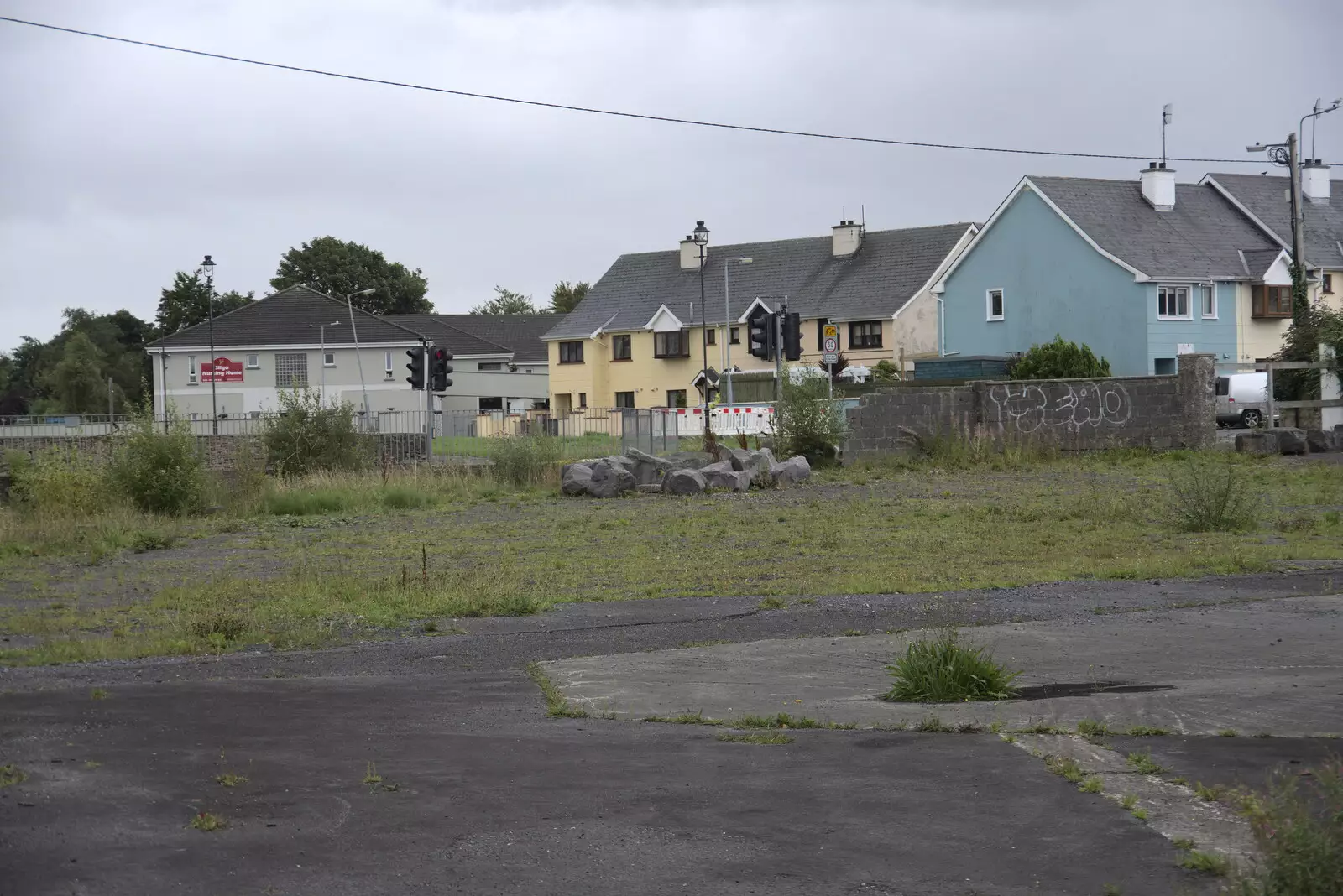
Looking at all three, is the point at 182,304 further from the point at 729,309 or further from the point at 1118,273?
the point at 1118,273

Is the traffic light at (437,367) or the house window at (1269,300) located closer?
the traffic light at (437,367)

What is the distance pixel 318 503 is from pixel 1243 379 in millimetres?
36912

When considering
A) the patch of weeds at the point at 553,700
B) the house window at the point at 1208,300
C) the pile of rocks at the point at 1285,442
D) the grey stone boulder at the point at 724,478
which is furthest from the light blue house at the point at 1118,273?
the patch of weeds at the point at 553,700

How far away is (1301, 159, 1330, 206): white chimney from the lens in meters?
62.4

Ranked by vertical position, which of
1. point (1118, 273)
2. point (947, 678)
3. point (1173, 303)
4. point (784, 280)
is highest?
point (784, 280)

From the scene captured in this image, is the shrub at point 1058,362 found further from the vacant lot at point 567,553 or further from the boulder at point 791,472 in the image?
the boulder at point 791,472

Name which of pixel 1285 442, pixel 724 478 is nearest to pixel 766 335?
pixel 724 478

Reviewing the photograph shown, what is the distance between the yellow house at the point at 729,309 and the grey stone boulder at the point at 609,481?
3625 cm

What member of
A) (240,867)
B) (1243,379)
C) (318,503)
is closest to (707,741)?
(240,867)

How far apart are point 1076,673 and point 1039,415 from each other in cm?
2507

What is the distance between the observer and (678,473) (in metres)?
27.3

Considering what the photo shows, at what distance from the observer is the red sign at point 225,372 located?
76.5 m

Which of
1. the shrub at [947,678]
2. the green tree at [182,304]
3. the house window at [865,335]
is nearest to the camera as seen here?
the shrub at [947,678]

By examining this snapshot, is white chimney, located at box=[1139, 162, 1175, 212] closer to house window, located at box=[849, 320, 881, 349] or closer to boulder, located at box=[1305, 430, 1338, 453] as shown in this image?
house window, located at box=[849, 320, 881, 349]
